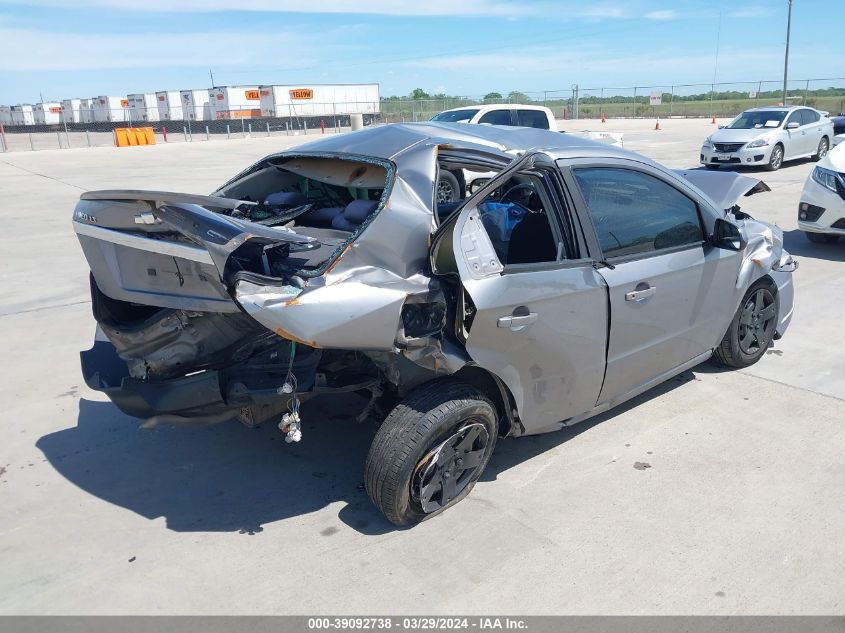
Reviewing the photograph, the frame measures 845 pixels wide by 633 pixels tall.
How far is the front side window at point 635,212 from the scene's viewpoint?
3.76 meters

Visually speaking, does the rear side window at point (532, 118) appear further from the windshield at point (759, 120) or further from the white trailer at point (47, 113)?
the white trailer at point (47, 113)

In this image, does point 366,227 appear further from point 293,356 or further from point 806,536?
point 806,536

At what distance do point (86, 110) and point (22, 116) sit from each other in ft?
26.7

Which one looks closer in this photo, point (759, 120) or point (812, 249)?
point (812, 249)

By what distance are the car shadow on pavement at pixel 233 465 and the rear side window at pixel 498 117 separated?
38.9 ft

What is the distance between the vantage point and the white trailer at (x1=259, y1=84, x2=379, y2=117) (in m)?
48.5

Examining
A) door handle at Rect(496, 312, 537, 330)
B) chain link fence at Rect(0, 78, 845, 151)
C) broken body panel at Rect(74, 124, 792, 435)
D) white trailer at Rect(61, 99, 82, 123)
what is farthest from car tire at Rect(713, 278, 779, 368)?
white trailer at Rect(61, 99, 82, 123)

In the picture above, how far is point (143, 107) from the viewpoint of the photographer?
55469mm

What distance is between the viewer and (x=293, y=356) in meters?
3.10

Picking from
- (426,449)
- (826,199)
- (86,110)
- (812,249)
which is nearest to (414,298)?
(426,449)

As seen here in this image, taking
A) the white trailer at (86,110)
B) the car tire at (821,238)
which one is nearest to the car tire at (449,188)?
the car tire at (821,238)

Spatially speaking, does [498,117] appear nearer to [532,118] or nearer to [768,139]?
[532,118]

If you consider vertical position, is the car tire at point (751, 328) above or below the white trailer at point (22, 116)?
below

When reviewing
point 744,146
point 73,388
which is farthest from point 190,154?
point 73,388
